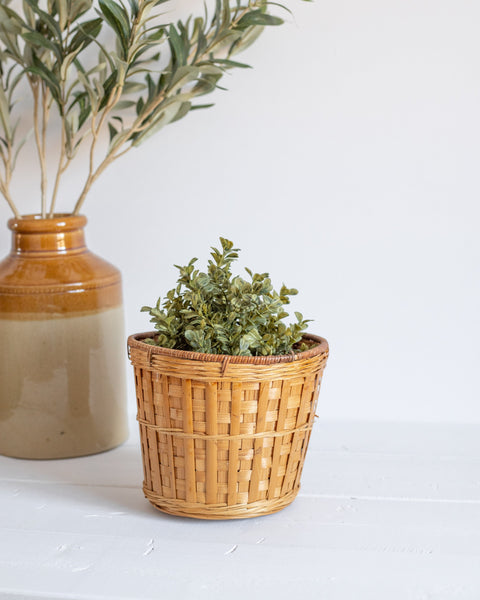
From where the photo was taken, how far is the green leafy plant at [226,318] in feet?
2.69

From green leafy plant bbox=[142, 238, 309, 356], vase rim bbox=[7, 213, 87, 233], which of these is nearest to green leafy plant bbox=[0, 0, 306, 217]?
vase rim bbox=[7, 213, 87, 233]

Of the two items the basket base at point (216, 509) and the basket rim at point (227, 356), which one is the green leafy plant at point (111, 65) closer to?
the basket rim at point (227, 356)

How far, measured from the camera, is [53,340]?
1041 mm

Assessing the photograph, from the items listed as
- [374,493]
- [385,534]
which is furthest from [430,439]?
[385,534]

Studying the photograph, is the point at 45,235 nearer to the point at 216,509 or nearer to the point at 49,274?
the point at 49,274

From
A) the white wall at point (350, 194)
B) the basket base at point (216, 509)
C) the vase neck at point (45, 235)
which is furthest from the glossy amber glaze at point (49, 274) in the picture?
the basket base at point (216, 509)

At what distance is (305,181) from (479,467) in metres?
0.52

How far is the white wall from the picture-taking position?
114 centimetres

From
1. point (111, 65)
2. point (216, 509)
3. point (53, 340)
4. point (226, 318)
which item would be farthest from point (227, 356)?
point (111, 65)

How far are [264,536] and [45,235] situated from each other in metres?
0.53

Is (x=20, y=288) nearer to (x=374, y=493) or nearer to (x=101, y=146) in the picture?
(x=101, y=146)

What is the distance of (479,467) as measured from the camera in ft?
3.33

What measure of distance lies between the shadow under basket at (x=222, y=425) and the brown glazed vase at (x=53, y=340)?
227 mm

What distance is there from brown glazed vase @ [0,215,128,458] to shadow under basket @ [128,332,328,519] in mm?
227
